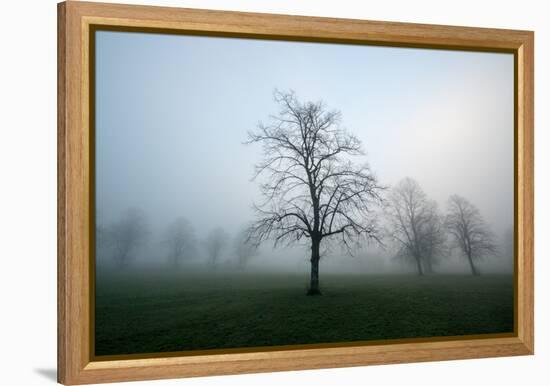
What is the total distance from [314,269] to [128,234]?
1.49m

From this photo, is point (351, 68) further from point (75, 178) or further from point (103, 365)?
point (103, 365)

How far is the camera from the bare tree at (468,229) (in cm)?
675

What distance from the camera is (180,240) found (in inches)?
243

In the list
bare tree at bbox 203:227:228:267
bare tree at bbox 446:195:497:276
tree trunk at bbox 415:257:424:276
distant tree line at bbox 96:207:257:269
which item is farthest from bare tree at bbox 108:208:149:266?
bare tree at bbox 446:195:497:276

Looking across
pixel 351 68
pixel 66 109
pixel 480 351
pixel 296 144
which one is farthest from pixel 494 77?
pixel 66 109

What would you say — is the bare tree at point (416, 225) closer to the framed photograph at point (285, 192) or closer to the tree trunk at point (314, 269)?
the framed photograph at point (285, 192)

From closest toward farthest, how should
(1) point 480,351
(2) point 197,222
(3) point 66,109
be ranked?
(3) point 66,109 < (2) point 197,222 < (1) point 480,351

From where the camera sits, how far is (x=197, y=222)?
6184mm

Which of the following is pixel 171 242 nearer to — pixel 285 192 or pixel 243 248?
pixel 243 248

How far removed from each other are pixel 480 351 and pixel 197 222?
2.55 m

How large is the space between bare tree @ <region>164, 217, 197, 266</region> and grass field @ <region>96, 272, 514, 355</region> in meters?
0.16

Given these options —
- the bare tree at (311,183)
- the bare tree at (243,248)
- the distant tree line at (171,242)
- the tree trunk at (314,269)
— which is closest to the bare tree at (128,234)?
the distant tree line at (171,242)

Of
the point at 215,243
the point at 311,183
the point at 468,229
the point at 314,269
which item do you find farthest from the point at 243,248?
the point at 468,229

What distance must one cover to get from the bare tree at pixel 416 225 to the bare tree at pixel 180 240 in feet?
5.31
